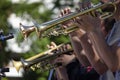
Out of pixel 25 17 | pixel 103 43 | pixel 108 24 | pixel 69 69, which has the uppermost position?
pixel 25 17

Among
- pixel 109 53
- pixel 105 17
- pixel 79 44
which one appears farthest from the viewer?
pixel 79 44

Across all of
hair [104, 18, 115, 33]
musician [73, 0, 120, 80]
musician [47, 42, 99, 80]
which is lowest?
musician [47, 42, 99, 80]

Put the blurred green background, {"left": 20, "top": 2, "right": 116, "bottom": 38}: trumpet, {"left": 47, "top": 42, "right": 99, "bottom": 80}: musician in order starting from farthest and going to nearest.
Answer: the blurred green background → {"left": 47, "top": 42, "right": 99, "bottom": 80}: musician → {"left": 20, "top": 2, "right": 116, "bottom": 38}: trumpet

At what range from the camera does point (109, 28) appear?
448cm

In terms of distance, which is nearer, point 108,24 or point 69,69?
point 108,24

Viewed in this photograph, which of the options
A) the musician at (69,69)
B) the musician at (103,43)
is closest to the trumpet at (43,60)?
the musician at (69,69)

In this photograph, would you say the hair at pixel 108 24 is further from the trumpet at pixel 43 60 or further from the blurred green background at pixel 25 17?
the blurred green background at pixel 25 17

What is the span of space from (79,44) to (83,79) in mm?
325

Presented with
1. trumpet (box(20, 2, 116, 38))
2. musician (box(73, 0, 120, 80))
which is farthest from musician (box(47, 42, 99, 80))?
musician (box(73, 0, 120, 80))

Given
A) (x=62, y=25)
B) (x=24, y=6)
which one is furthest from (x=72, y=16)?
(x=24, y=6)

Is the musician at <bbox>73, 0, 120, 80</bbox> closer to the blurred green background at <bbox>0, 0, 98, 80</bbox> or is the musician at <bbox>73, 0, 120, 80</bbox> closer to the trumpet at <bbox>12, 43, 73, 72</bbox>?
the trumpet at <bbox>12, 43, 73, 72</bbox>

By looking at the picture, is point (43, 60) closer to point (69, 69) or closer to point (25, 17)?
point (69, 69)

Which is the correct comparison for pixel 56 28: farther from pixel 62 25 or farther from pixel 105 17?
pixel 105 17

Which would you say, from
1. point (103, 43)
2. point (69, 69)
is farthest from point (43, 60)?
point (103, 43)
